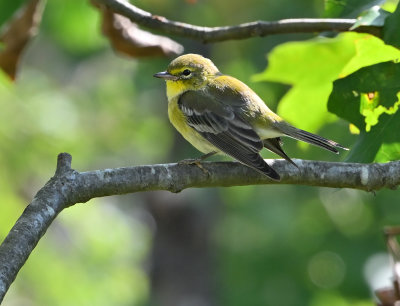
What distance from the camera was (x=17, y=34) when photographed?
15.1ft

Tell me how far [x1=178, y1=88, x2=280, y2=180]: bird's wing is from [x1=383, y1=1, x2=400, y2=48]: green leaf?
3.62ft

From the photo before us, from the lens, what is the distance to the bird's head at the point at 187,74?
5371 mm

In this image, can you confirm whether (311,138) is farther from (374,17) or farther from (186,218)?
(186,218)

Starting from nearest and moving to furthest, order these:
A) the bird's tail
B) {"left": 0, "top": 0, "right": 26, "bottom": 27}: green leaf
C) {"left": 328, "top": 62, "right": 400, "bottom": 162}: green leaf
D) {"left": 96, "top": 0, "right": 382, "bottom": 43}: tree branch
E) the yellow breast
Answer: {"left": 328, "top": 62, "right": 400, "bottom": 162}: green leaf → {"left": 96, "top": 0, "right": 382, "bottom": 43}: tree branch → {"left": 0, "top": 0, "right": 26, "bottom": 27}: green leaf → the bird's tail → the yellow breast

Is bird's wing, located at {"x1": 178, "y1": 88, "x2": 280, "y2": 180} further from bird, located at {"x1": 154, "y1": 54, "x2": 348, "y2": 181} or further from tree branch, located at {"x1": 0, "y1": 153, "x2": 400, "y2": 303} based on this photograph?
tree branch, located at {"x1": 0, "y1": 153, "x2": 400, "y2": 303}

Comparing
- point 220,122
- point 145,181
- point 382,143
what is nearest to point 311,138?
point 220,122

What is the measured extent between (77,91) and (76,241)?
3.50 meters

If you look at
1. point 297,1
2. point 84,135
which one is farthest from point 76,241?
point 297,1

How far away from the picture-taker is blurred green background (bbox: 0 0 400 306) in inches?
388

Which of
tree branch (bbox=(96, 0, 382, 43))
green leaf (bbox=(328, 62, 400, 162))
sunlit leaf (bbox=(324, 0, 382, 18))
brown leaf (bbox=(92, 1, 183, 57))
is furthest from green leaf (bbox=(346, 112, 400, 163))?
brown leaf (bbox=(92, 1, 183, 57))

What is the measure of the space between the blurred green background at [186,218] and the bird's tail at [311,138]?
4118 millimetres

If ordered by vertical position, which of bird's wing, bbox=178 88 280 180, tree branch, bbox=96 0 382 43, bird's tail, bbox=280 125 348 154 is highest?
tree branch, bbox=96 0 382 43

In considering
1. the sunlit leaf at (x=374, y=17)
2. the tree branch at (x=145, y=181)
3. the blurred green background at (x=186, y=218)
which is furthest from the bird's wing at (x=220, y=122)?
the blurred green background at (x=186, y=218)

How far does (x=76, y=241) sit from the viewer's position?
12.8 meters
